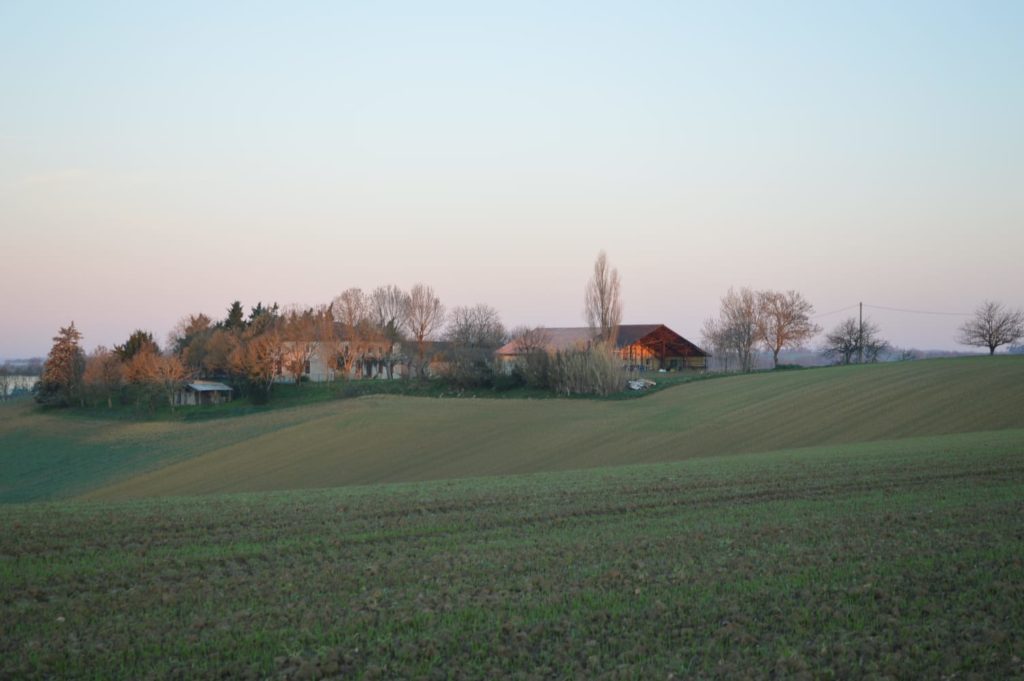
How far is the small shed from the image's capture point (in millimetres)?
83688

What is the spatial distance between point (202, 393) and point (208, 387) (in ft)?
7.10

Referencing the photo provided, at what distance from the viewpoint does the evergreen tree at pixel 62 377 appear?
83.6 metres

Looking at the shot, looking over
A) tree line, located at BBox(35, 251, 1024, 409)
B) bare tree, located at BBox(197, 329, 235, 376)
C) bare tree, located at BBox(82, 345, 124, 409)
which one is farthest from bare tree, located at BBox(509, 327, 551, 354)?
bare tree, located at BBox(82, 345, 124, 409)

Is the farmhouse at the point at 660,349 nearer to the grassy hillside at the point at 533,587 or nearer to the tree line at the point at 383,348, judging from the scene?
the tree line at the point at 383,348

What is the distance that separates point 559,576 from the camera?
32.7 feet

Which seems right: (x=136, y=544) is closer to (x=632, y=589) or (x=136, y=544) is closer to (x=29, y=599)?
(x=29, y=599)

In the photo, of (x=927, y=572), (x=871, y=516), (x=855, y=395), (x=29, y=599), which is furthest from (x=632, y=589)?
(x=855, y=395)

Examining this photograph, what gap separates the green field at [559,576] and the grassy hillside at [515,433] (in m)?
9.30

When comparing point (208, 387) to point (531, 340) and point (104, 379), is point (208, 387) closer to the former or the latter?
point (104, 379)

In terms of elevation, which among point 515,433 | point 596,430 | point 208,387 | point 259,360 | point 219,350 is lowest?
point 515,433

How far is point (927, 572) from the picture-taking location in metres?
9.31

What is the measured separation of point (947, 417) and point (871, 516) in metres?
23.6

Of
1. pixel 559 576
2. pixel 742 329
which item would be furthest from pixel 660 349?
pixel 559 576

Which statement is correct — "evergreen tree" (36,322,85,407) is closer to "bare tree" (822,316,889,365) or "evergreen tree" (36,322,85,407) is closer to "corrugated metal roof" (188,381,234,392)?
"corrugated metal roof" (188,381,234,392)
